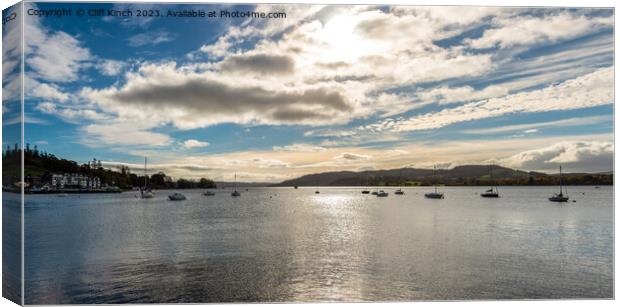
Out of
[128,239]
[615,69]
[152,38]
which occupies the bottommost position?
[128,239]

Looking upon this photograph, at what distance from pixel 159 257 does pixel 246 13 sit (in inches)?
305

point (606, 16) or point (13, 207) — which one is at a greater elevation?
point (606, 16)

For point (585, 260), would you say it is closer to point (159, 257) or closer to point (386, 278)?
point (386, 278)

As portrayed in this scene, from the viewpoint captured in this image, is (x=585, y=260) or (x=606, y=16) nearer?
(x=606, y=16)

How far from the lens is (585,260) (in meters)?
11.5

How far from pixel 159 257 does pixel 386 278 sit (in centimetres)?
669

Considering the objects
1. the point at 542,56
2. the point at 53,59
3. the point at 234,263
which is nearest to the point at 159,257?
the point at 234,263

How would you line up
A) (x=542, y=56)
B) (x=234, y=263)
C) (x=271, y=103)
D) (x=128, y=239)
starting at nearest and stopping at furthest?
(x=542, y=56)
(x=271, y=103)
(x=234, y=263)
(x=128, y=239)

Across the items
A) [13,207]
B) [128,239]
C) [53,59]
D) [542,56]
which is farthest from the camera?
[128,239]

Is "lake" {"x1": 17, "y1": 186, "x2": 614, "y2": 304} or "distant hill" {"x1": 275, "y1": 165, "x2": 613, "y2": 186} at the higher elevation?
"distant hill" {"x1": 275, "y1": 165, "x2": 613, "y2": 186}

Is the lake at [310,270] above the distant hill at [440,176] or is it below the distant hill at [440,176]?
below

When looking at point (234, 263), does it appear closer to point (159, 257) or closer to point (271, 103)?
point (159, 257)

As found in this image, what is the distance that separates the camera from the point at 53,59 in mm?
8125

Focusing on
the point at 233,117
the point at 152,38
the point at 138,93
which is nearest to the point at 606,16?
the point at 233,117
